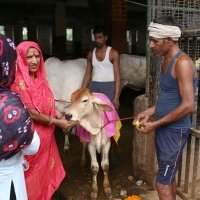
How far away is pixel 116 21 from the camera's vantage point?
26.9ft

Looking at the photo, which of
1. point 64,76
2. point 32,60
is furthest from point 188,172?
point 64,76

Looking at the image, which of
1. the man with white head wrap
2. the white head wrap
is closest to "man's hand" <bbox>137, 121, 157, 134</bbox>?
the man with white head wrap

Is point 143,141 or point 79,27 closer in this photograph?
point 143,141

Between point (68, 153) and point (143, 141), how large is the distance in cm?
136

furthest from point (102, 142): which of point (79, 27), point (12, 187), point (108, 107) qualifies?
point (79, 27)

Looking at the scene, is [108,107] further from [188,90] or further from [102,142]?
[188,90]

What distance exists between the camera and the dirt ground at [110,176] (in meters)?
4.23

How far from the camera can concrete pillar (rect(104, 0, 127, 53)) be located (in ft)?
26.7

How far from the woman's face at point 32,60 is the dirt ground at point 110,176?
4.72 feet

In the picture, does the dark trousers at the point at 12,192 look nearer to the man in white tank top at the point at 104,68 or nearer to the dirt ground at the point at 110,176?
the dirt ground at the point at 110,176

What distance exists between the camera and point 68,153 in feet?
17.8

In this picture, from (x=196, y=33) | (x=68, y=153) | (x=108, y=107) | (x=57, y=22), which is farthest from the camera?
(x=57, y=22)

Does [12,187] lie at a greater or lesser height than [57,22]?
lesser

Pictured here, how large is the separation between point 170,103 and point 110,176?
2.03 metres
